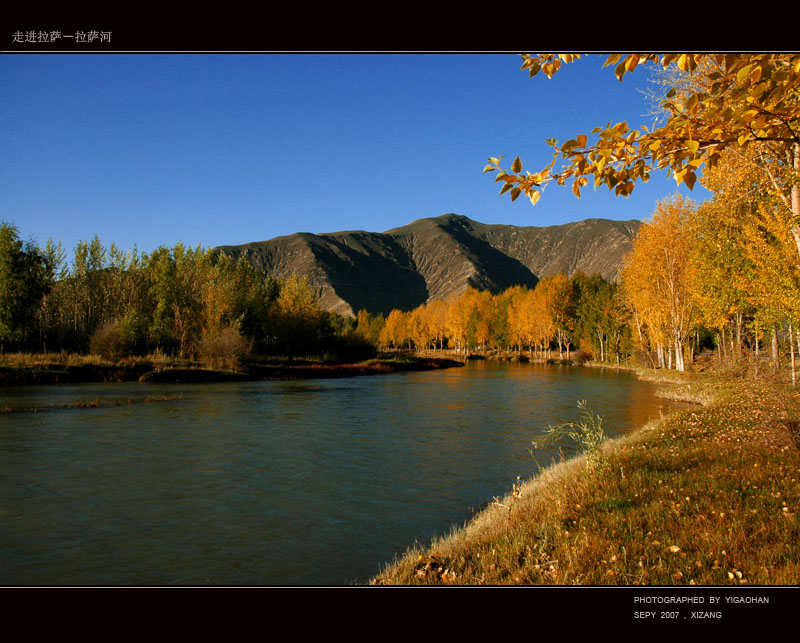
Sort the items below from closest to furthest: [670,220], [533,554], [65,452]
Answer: [533,554] → [65,452] → [670,220]

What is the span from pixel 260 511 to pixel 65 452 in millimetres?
8168

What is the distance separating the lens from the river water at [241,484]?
733cm

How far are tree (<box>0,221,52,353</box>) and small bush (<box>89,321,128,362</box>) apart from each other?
4985mm

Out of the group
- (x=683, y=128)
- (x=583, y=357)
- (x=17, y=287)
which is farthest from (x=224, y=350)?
(x=583, y=357)

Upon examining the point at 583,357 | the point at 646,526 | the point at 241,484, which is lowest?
the point at 583,357

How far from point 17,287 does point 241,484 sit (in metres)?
42.5

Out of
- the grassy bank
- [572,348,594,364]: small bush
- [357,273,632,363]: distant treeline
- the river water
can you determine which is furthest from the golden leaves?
[572,348,594,364]: small bush

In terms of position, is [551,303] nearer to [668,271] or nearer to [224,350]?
[668,271]

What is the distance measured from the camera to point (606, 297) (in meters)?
71.9

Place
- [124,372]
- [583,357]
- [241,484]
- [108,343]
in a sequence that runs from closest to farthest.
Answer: [241,484] → [124,372] → [108,343] → [583,357]

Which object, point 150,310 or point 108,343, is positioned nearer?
point 108,343

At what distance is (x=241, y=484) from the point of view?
37.3 feet

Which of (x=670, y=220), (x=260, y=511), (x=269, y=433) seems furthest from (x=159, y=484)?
(x=670, y=220)

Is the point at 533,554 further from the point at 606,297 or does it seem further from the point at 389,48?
the point at 606,297
